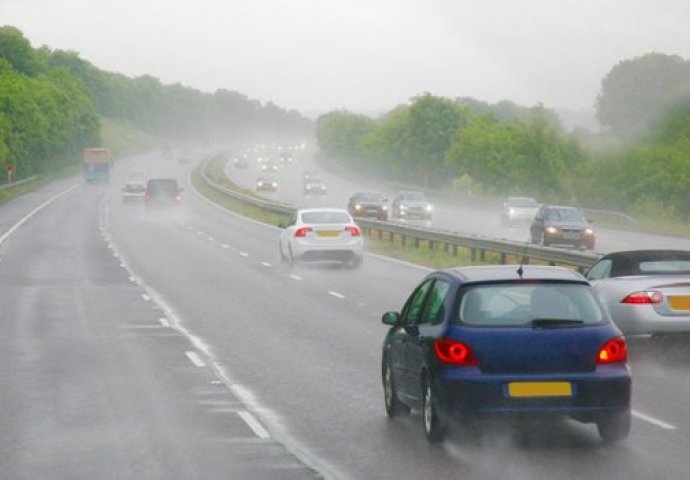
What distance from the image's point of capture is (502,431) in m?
11.8

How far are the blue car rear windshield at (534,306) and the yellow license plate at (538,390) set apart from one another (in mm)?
467

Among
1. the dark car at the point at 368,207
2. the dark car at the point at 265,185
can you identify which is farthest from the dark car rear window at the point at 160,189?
the dark car at the point at 265,185

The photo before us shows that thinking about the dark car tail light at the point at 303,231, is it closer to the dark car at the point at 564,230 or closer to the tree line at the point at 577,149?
the dark car at the point at 564,230

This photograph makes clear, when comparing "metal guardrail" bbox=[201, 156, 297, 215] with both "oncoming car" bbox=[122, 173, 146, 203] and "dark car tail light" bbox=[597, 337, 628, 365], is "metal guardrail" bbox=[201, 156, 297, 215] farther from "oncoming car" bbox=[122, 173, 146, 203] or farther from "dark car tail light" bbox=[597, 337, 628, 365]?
"dark car tail light" bbox=[597, 337, 628, 365]

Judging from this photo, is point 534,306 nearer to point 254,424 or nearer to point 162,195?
point 254,424

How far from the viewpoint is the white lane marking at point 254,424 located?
39.2 feet

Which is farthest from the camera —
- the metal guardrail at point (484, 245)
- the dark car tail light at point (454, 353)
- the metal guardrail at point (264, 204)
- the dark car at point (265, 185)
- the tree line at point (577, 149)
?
the dark car at point (265, 185)

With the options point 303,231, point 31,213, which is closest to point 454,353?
point 303,231

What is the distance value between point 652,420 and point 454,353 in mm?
2578

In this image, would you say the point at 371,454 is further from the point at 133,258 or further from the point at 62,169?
the point at 62,169

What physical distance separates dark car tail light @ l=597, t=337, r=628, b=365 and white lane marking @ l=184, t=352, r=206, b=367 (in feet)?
24.0

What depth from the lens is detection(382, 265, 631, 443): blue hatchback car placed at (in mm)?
10758

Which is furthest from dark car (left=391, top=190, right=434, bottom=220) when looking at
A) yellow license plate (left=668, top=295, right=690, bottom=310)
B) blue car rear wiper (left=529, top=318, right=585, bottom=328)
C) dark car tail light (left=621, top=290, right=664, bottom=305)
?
blue car rear wiper (left=529, top=318, right=585, bottom=328)

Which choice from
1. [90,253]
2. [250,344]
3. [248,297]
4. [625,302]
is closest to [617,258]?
[625,302]
